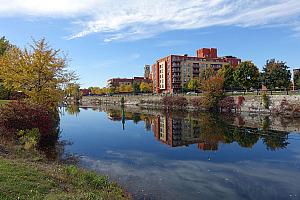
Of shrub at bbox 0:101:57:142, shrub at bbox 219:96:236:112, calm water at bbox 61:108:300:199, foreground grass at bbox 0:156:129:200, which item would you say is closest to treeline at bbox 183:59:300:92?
shrub at bbox 219:96:236:112

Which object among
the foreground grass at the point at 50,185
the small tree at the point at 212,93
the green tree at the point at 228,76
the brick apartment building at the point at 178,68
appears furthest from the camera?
the brick apartment building at the point at 178,68

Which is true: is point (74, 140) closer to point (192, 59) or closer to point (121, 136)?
point (121, 136)

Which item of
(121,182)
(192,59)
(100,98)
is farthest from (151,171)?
(100,98)

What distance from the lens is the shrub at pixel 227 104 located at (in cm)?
5938

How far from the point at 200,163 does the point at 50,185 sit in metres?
11.0

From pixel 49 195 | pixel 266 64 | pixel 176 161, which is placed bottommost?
pixel 176 161

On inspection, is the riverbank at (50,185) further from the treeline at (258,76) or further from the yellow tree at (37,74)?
the treeline at (258,76)

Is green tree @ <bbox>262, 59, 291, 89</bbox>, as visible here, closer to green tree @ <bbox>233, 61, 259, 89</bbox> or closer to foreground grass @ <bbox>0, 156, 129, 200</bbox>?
green tree @ <bbox>233, 61, 259, 89</bbox>

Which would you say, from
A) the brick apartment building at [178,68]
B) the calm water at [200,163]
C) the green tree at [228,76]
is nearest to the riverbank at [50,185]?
the calm water at [200,163]

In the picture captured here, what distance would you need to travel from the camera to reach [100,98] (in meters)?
142

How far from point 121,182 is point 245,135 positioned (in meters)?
19.0

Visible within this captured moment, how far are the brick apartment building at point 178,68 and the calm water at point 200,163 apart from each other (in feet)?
290

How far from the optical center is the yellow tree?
82.3ft

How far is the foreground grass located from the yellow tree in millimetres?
15018
